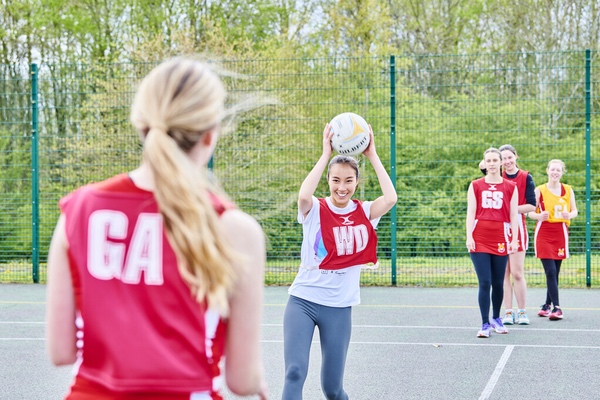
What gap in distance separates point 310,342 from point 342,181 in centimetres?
99

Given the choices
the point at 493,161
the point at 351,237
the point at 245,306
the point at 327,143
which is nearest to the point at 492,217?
the point at 493,161

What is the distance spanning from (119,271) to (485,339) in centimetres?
687

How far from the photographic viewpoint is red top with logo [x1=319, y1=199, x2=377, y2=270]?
5.14 m

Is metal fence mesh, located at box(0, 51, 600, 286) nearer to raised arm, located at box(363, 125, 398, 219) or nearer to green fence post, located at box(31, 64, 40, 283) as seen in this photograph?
green fence post, located at box(31, 64, 40, 283)

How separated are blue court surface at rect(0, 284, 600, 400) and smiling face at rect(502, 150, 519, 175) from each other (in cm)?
167

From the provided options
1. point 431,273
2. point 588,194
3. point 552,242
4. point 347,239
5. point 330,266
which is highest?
point 588,194

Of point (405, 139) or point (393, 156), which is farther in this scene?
point (405, 139)

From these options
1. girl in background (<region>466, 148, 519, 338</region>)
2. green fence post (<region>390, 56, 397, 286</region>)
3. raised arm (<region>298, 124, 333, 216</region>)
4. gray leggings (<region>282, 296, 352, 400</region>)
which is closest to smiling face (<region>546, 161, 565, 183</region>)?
girl in background (<region>466, 148, 519, 338</region>)

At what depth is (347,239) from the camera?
519 centimetres

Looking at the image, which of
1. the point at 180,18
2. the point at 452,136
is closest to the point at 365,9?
the point at 180,18

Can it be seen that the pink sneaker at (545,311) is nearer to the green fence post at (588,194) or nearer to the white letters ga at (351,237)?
the green fence post at (588,194)

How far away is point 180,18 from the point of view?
26.4m

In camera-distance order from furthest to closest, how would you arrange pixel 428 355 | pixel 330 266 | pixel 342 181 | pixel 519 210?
pixel 519 210
pixel 428 355
pixel 342 181
pixel 330 266

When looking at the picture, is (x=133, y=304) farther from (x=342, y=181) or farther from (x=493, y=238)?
(x=493, y=238)
